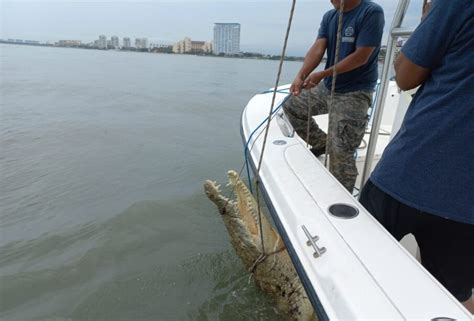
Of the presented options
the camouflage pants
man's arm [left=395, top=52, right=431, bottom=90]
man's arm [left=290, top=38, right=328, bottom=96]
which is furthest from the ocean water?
man's arm [left=395, top=52, right=431, bottom=90]

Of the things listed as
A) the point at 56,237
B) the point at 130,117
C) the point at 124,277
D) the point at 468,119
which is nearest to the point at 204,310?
the point at 124,277

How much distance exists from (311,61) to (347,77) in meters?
0.37

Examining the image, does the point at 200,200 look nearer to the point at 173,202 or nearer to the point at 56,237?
the point at 173,202

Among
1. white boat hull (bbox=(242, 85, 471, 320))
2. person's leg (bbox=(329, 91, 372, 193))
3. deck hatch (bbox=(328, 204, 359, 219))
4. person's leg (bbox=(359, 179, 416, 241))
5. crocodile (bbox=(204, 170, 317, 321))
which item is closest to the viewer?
white boat hull (bbox=(242, 85, 471, 320))

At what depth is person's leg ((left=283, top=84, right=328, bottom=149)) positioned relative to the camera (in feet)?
10.4

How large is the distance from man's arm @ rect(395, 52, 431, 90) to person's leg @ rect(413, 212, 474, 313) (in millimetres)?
535

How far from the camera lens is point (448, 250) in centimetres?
153

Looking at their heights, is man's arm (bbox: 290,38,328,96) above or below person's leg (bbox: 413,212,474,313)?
above

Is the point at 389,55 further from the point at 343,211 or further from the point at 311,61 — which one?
the point at 343,211

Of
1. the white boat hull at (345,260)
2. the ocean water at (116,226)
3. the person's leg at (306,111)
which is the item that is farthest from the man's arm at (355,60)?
the ocean water at (116,226)

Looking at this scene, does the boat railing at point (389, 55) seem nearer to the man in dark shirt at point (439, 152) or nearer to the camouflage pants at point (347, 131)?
the camouflage pants at point (347, 131)

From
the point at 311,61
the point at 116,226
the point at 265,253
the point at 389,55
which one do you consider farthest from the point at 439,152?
the point at 116,226

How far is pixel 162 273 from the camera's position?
3648 mm

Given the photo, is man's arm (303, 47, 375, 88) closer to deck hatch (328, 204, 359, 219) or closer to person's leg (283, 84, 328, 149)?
person's leg (283, 84, 328, 149)
